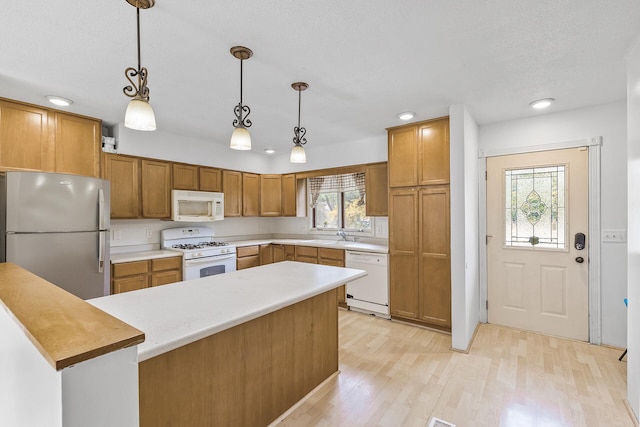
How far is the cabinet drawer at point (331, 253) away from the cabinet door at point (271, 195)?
1.30 m

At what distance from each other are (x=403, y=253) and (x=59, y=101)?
3.82 m

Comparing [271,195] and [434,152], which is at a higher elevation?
[434,152]

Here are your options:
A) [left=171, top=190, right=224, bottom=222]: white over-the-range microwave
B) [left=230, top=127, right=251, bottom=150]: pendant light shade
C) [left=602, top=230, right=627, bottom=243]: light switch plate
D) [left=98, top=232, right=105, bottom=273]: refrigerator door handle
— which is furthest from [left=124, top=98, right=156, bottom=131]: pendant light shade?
[left=602, top=230, right=627, bottom=243]: light switch plate

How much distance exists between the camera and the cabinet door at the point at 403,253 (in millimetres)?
3473

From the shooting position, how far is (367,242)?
15.0 feet

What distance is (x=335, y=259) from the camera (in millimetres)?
4273

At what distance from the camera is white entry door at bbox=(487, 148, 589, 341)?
307 cm

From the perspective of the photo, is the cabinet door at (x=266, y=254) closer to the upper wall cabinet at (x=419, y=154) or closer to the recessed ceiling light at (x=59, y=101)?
the upper wall cabinet at (x=419, y=154)

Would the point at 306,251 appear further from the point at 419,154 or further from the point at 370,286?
the point at 419,154

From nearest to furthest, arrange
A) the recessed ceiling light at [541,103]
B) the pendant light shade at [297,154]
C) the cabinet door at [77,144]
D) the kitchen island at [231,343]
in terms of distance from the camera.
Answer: the kitchen island at [231,343]
the pendant light shade at [297,154]
the recessed ceiling light at [541,103]
the cabinet door at [77,144]

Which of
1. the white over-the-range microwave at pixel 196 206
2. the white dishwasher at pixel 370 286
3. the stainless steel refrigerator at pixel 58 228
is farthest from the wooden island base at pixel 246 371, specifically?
the white over-the-range microwave at pixel 196 206

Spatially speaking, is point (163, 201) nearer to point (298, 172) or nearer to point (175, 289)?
point (298, 172)

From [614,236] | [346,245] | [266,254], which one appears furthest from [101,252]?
[614,236]

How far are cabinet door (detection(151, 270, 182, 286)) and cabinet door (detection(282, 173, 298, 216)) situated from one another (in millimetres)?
2061
